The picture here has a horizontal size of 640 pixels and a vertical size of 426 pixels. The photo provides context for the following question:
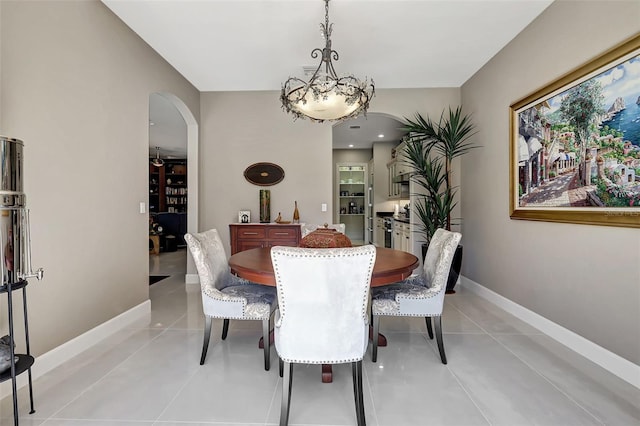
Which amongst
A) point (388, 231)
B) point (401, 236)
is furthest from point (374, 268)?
point (388, 231)

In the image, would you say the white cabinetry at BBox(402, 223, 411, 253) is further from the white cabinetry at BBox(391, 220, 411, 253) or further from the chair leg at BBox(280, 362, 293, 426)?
the chair leg at BBox(280, 362, 293, 426)

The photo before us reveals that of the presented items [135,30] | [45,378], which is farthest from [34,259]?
[135,30]

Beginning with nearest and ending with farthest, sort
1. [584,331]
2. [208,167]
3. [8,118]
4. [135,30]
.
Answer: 1. [8,118]
2. [584,331]
3. [135,30]
4. [208,167]

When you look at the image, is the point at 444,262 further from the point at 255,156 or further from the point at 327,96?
the point at 255,156

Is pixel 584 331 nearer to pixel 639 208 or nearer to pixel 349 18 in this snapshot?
pixel 639 208

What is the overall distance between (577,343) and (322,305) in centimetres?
225

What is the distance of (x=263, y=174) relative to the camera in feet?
15.0

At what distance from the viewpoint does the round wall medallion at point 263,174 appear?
15.0 feet

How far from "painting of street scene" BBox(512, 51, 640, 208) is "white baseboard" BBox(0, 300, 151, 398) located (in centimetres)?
399

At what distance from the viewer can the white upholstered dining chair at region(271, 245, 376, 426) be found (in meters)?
1.41

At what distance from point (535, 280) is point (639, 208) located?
1.16 metres

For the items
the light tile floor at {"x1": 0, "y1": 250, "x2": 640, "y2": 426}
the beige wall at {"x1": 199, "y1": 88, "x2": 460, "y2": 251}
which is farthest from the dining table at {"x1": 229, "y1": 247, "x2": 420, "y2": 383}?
the beige wall at {"x1": 199, "y1": 88, "x2": 460, "y2": 251}

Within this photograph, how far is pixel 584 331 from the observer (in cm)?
232

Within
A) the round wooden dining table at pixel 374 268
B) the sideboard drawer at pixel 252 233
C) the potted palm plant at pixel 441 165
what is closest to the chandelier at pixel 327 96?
the round wooden dining table at pixel 374 268
